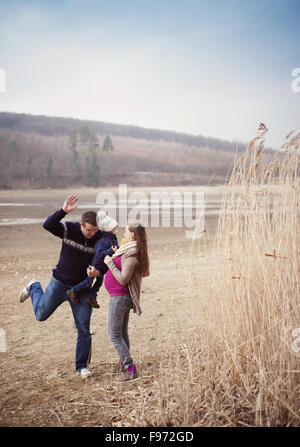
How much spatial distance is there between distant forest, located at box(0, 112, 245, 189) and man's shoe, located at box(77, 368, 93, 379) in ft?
96.5

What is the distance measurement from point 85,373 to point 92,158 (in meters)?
41.3

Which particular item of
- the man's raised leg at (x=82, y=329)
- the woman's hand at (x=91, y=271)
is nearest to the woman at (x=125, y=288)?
the woman's hand at (x=91, y=271)

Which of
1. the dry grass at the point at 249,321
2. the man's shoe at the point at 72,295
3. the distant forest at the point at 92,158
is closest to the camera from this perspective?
the dry grass at the point at 249,321

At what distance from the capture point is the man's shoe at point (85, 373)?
3193 mm

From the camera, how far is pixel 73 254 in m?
3.23

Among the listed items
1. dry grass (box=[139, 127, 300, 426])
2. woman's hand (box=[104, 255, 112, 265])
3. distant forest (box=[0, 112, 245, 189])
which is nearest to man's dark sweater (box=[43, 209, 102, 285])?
woman's hand (box=[104, 255, 112, 265])

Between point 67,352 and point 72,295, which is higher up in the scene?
point 72,295

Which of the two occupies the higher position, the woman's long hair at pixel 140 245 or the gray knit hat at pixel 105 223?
the gray knit hat at pixel 105 223

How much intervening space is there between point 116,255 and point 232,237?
938 mm

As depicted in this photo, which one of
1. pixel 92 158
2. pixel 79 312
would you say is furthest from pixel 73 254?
pixel 92 158

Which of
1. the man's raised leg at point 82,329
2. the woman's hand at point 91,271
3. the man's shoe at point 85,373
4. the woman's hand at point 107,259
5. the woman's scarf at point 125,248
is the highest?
the woman's scarf at point 125,248

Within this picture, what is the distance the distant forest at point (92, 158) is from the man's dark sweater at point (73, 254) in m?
29.1

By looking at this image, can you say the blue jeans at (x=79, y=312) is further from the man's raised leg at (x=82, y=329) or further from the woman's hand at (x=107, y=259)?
the woman's hand at (x=107, y=259)

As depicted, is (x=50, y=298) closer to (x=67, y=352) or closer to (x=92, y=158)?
(x=67, y=352)
